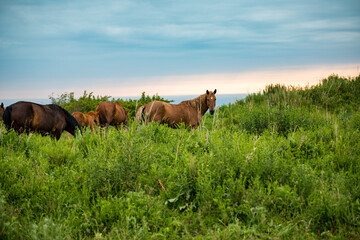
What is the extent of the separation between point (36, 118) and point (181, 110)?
598cm

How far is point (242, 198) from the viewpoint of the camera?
423cm

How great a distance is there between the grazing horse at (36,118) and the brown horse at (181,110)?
305 cm

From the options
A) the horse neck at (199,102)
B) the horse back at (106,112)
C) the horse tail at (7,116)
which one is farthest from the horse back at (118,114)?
the horse tail at (7,116)

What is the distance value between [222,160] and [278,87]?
16.9 m

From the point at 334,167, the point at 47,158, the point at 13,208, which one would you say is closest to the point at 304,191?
the point at 334,167

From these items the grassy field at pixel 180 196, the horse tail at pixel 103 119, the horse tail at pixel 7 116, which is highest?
the horse tail at pixel 7 116

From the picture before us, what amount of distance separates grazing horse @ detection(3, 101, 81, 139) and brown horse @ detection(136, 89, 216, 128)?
3.05 metres

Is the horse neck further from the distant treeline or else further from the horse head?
the distant treeline

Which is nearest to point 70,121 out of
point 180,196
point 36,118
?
point 36,118

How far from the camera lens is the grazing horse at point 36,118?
30.8 feet

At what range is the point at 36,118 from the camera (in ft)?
32.1

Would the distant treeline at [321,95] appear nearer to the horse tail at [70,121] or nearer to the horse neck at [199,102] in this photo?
the horse neck at [199,102]

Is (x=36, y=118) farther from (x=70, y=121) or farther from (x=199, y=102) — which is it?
(x=199, y=102)

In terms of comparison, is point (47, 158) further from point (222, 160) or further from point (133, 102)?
point (133, 102)
